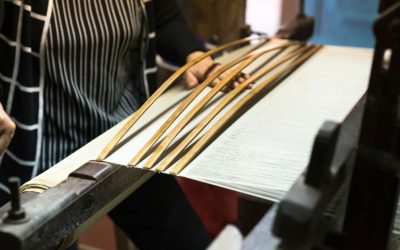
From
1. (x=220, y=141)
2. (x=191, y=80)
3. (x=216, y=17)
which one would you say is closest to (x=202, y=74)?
(x=191, y=80)

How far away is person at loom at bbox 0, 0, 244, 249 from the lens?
0.98 m

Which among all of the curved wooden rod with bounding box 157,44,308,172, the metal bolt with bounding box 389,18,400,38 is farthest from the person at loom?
the metal bolt with bounding box 389,18,400,38

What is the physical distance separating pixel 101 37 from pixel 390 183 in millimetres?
728

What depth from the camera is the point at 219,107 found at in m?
0.97

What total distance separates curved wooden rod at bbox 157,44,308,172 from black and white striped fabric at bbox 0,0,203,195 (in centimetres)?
28

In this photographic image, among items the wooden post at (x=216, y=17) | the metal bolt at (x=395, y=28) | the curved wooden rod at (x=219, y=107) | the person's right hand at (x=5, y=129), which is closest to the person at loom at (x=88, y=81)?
the person's right hand at (x=5, y=129)

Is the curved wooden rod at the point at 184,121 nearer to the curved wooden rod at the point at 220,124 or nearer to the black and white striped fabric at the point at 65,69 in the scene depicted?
the curved wooden rod at the point at 220,124

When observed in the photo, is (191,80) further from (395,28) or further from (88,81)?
(395,28)

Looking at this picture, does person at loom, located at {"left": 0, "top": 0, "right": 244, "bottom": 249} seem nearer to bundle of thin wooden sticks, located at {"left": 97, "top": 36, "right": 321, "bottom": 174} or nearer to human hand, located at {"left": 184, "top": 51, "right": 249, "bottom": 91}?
human hand, located at {"left": 184, "top": 51, "right": 249, "bottom": 91}

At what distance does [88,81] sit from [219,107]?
12.4 inches

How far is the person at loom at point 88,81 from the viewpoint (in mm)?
983

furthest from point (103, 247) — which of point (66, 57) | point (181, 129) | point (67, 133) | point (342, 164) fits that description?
point (342, 164)

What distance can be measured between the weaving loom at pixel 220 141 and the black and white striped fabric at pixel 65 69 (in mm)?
138

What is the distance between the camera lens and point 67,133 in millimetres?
1097
